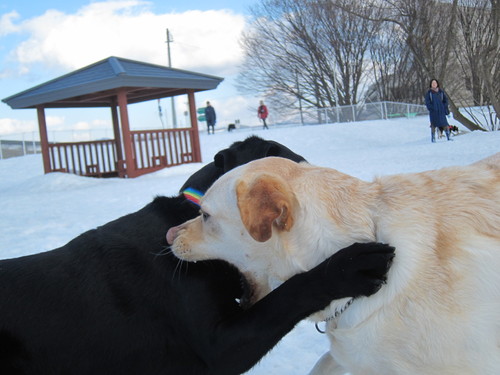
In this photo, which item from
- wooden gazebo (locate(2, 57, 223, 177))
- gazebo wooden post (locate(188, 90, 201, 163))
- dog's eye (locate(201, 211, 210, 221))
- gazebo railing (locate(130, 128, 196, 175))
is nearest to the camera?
dog's eye (locate(201, 211, 210, 221))

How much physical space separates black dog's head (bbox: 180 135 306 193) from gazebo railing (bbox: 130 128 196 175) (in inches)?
463

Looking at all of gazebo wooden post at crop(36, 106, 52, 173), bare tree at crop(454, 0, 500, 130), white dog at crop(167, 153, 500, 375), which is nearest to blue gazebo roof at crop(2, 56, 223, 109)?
gazebo wooden post at crop(36, 106, 52, 173)

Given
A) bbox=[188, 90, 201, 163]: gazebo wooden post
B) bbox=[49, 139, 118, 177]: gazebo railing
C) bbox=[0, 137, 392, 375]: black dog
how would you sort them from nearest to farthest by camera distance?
bbox=[0, 137, 392, 375]: black dog → bbox=[49, 139, 118, 177]: gazebo railing → bbox=[188, 90, 201, 163]: gazebo wooden post

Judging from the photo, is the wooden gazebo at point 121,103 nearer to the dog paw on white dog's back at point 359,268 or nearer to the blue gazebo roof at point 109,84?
the blue gazebo roof at point 109,84

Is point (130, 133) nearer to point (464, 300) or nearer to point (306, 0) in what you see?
point (464, 300)

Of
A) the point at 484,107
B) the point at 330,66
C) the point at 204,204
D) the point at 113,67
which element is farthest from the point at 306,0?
the point at 204,204

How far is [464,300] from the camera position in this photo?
1722mm

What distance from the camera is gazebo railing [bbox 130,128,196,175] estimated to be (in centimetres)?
1485

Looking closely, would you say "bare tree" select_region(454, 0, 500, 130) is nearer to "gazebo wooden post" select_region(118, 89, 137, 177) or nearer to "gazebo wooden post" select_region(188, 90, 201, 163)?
"gazebo wooden post" select_region(188, 90, 201, 163)

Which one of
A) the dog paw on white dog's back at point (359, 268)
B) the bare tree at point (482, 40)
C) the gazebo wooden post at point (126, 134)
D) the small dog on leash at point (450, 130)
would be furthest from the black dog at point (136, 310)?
the bare tree at point (482, 40)

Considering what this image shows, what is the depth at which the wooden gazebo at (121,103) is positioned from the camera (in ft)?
45.8

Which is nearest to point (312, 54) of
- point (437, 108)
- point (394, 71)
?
point (394, 71)

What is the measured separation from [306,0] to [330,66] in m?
5.42

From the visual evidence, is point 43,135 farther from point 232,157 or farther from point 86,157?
point 232,157
